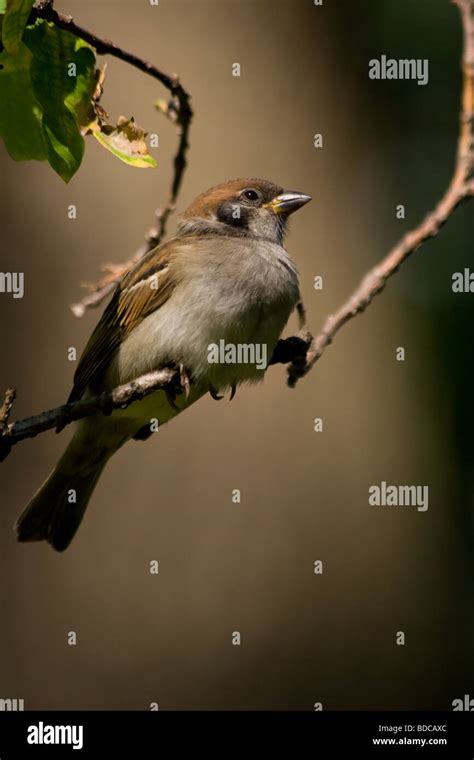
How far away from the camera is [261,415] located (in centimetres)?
503

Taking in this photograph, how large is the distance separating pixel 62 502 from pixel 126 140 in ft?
8.03

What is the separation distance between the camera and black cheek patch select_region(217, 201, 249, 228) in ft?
14.2

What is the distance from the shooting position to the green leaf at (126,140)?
201cm

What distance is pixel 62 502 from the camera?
4.21 metres

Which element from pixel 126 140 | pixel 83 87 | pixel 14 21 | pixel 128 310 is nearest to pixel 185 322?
pixel 128 310

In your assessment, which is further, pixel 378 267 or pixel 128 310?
pixel 128 310

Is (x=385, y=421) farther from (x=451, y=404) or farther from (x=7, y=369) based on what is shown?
(x=7, y=369)

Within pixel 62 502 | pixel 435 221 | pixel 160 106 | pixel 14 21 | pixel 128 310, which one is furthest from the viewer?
pixel 62 502

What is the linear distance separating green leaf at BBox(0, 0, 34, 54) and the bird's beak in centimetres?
263

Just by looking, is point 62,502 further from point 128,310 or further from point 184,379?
point 184,379

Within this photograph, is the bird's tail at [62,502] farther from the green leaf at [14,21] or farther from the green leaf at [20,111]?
the green leaf at [14,21]

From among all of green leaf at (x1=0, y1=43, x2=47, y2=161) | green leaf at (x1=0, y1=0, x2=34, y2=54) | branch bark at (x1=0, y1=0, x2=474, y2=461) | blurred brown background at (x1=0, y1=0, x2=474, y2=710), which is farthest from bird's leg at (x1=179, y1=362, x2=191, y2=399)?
green leaf at (x1=0, y1=0, x2=34, y2=54)

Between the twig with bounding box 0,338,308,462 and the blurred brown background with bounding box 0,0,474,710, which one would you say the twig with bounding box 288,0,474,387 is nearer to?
the twig with bounding box 0,338,308,462

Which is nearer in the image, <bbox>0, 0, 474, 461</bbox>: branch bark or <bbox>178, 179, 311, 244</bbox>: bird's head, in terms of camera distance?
<bbox>0, 0, 474, 461</bbox>: branch bark
